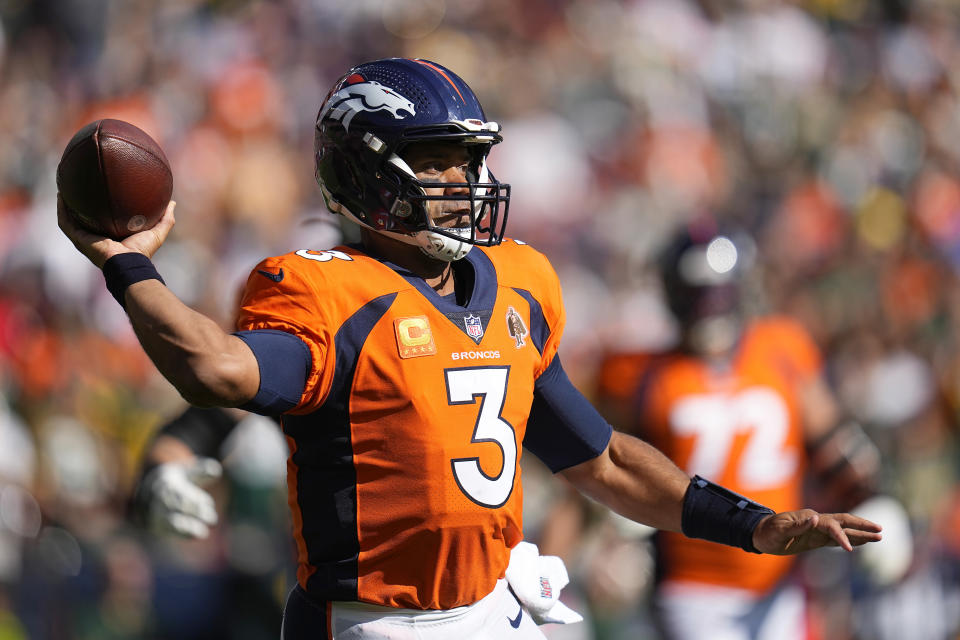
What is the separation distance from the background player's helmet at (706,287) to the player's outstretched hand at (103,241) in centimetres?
312

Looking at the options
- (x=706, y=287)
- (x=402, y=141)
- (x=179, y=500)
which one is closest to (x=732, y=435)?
(x=706, y=287)

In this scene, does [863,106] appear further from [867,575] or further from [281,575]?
[281,575]

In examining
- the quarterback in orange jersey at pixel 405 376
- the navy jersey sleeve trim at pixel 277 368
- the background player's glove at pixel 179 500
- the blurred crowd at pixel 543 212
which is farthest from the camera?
the blurred crowd at pixel 543 212

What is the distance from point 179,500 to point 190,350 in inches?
64.6

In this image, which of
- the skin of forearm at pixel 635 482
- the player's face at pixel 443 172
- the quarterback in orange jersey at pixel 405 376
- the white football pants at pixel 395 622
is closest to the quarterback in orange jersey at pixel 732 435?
the skin of forearm at pixel 635 482

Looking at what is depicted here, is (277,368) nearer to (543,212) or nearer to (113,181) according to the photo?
(113,181)

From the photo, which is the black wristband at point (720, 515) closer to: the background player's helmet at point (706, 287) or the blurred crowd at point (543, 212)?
the blurred crowd at point (543, 212)

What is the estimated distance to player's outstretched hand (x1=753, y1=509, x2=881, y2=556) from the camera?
2.78 metres

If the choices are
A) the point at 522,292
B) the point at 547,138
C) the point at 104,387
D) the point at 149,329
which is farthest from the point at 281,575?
the point at 547,138

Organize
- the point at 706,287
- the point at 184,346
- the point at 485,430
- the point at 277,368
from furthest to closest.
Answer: the point at 706,287, the point at 485,430, the point at 277,368, the point at 184,346

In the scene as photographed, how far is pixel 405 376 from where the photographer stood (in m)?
2.65

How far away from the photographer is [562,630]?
21.0ft

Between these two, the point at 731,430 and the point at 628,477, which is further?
the point at 731,430

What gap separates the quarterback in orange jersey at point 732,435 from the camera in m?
5.14
